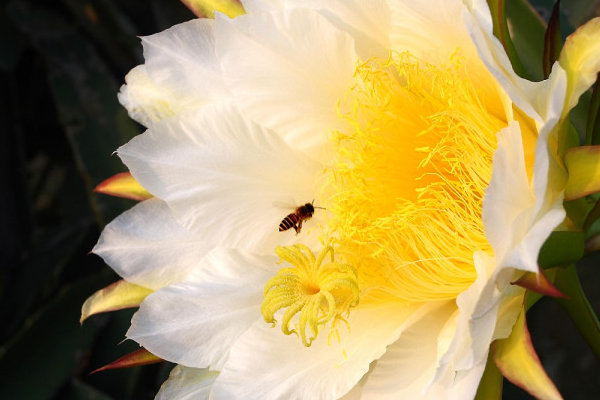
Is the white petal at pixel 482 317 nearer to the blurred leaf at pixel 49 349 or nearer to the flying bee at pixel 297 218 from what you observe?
the flying bee at pixel 297 218

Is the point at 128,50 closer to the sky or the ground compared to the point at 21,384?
closer to the sky

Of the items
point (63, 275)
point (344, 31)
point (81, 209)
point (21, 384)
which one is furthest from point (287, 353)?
point (81, 209)

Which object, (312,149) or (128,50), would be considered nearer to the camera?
(312,149)

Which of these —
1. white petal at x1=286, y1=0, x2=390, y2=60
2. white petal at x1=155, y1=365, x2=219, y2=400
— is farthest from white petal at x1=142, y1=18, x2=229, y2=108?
white petal at x1=155, y1=365, x2=219, y2=400

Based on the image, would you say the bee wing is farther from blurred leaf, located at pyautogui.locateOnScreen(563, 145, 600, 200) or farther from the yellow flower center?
blurred leaf, located at pyautogui.locateOnScreen(563, 145, 600, 200)

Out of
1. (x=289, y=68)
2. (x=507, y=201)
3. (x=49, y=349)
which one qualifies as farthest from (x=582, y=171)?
(x=49, y=349)

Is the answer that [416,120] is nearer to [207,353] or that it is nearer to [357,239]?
[357,239]
